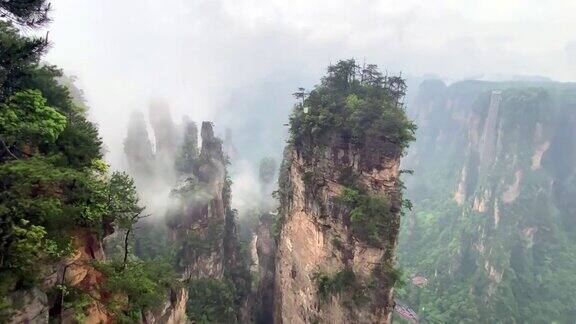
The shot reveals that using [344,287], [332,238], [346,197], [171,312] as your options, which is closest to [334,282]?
[344,287]

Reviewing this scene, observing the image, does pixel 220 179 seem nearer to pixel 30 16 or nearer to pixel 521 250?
pixel 30 16

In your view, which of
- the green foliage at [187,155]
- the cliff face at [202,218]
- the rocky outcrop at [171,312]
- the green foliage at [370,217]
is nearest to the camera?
the rocky outcrop at [171,312]

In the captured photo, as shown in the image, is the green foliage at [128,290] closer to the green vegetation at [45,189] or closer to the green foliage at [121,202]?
the green vegetation at [45,189]

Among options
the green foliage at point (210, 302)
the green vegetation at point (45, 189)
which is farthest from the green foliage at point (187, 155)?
the green vegetation at point (45, 189)

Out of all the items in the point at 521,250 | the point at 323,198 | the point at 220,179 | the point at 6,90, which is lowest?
the point at 521,250

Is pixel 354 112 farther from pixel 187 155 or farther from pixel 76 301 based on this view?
pixel 187 155

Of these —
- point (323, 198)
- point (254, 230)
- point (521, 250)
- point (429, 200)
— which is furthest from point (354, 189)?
point (429, 200)

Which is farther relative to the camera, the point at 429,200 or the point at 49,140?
the point at 429,200
